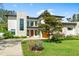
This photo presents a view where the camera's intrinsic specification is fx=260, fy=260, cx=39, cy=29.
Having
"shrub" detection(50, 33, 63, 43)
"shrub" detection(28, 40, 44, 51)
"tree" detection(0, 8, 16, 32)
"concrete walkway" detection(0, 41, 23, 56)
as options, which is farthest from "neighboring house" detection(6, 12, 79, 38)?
"concrete walkway" detection(0, 41, 23, 56)

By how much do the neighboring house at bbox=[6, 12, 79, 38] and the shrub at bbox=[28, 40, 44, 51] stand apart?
0.39 metres

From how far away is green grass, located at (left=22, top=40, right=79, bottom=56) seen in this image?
7590mm

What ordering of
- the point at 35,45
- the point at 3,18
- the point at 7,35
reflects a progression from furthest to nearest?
the point at 3,18, the point at 7,35, the point at 35,45

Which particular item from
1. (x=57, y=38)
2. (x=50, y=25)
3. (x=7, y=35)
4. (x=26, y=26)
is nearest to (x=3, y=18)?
(x=7, y=35)

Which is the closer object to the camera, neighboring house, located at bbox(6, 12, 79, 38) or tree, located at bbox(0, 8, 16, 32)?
tree, located at bbox(0, 8, 16, 32)

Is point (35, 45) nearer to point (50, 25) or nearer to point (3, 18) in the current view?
point (50, 25)

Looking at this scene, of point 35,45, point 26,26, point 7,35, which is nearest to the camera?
point 35,45

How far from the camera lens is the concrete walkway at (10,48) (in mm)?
7570

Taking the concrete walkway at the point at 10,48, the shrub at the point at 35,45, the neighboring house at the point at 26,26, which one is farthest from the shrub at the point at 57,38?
the concrete walkway at the point at 10,48

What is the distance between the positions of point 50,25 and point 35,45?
46.6 inches

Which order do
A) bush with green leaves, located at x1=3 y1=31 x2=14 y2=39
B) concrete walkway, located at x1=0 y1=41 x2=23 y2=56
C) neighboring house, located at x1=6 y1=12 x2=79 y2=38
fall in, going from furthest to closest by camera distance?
neighboring house, located at x1=6 y1=12 x2=79 y2=38 → bush with green leaves, located at x1=3 y1=31 x2=14 y2=39 → concrete walkway, located at x1=0 y1=41 x2=23 y2=56

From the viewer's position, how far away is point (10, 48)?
315 inches

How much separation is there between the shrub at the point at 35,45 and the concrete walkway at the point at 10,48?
35 centimetres

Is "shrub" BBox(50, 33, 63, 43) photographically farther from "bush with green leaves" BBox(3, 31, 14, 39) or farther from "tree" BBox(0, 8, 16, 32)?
"tree" BBox(0, 8, 16, 32)
